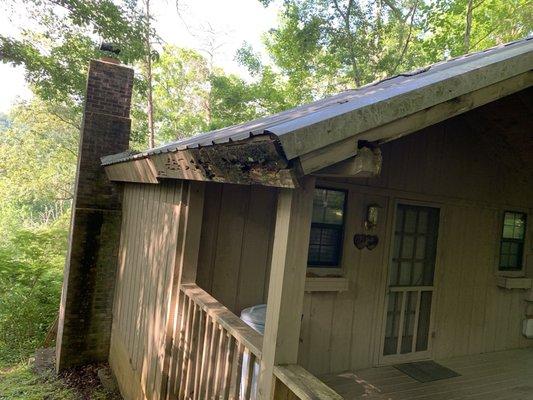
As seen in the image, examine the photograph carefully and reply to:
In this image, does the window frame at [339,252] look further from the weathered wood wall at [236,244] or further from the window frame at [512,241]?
the window frame at [512,241]

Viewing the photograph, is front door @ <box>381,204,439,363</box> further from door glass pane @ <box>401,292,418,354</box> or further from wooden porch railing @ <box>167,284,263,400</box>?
wooden porch railing @ <box>167,284,263,400</box>

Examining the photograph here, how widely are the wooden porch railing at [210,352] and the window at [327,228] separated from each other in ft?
4.98

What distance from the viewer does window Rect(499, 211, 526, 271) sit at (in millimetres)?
5555

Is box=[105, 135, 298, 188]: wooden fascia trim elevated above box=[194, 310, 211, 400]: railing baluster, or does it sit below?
above

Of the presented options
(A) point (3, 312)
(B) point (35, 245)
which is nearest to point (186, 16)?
(B) point (35, 245)

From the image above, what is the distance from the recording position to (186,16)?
14461 mm

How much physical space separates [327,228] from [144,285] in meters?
2.10

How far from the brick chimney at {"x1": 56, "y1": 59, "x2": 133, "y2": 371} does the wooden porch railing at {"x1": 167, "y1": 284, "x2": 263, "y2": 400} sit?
3086 millimetres

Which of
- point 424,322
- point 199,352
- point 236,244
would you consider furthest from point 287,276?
point 424,322

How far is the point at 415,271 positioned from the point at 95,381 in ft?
15.1

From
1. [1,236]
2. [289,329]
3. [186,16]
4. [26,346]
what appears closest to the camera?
[289,329]

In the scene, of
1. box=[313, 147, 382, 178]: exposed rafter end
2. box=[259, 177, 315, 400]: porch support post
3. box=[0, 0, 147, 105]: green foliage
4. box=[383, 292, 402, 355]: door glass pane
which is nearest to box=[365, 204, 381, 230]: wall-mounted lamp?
box=[383, 292, 402, 355]: door glass pane

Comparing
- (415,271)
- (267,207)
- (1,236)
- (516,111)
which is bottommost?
(1,236)

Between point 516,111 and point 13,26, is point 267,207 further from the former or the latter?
point 13,26
